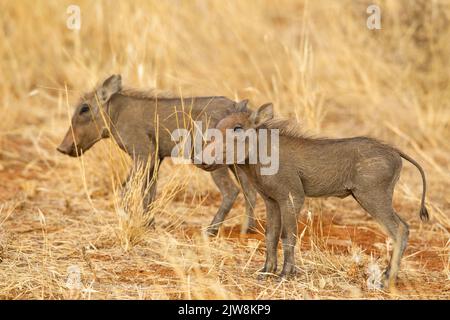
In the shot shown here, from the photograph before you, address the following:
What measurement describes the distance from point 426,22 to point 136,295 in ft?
20.9

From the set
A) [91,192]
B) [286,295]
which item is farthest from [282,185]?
[91,192]

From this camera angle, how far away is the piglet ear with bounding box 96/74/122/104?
7.69 meters

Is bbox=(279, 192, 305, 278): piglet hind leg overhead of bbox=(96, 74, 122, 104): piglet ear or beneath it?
beneath

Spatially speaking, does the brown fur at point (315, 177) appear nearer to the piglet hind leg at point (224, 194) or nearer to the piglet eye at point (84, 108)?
the piglet hind leg at point (224, 194)

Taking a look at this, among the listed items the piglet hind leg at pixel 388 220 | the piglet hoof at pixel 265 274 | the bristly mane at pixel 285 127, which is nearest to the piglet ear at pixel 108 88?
the bristly mane at pixel 285 127

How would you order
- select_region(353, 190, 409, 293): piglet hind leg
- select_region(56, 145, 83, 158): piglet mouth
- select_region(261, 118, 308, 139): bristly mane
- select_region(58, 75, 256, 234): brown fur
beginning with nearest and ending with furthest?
select_region(353, 190, 409, 293): piglet hind leg → select_region(261, 118, 308, 139): bristly mane → select_region(58, 75, 256, 234): brown fur → select_region(56, 145, 83, 158): piglet mouth

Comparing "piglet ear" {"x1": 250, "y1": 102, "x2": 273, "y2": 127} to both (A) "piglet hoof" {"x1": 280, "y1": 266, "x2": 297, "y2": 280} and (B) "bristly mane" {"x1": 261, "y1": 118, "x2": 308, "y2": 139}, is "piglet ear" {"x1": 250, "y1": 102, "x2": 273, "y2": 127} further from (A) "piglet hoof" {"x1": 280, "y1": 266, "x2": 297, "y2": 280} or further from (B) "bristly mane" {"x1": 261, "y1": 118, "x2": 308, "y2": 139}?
(A) "piglet hoof" {"x1": 280, "y1": 266, "x2": 297, "y2": 280}

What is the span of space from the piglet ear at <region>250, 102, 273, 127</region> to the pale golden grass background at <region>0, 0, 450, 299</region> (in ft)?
3.15

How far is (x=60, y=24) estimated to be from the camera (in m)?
12.5

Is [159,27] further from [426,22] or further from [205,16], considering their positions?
[426,22]

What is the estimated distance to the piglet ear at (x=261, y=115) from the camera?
19.7 feet

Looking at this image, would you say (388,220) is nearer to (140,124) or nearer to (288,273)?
(288,273)

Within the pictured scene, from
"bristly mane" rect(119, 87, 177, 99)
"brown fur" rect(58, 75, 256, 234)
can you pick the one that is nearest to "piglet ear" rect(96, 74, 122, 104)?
"brown fur" rect(58, 75, 256, 234)

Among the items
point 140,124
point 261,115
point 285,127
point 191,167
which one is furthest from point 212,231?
point 261,115
